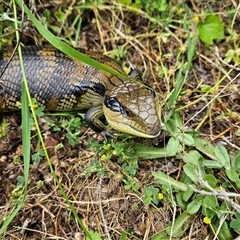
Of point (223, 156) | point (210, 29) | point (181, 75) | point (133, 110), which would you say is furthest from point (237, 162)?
point (210, 29)

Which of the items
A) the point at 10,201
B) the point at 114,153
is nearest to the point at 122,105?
the point at 114,153

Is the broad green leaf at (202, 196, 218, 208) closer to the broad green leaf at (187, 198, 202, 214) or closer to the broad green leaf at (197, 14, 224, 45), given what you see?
the broad green leaf at (187, 198, 202, 214)

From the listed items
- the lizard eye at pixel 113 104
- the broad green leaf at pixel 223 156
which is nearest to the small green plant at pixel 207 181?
the broad green leaf at pixel 223 156

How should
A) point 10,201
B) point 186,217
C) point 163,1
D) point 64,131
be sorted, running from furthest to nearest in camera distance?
point 163,1 → point 64,131 → point 10,201 → point 186,217

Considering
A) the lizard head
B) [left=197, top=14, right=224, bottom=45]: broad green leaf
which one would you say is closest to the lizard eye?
the lizard head

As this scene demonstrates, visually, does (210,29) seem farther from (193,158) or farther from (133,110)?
(193,158)

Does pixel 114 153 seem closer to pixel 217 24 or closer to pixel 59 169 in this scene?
pixel 59 169

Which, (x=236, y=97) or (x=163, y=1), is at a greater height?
(x=163, y=1)
